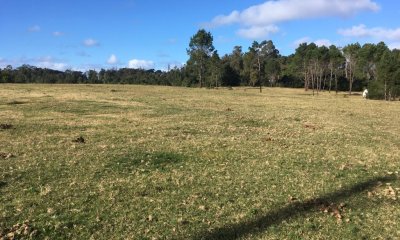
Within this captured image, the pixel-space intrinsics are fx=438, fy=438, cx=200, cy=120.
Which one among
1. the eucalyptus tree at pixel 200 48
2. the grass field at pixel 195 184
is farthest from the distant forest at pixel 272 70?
the grass field at pixel 195 184

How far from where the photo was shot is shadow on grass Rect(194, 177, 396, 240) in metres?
7.37

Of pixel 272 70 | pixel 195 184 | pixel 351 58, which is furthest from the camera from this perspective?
pixel 272 70

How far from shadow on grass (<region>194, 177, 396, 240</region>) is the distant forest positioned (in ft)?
259

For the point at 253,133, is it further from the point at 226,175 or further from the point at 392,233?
the point at 392,233

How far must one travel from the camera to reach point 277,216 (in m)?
8.27

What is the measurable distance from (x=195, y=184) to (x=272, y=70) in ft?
438

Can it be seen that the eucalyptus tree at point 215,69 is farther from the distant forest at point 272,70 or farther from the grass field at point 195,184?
the grass field at point 195,184

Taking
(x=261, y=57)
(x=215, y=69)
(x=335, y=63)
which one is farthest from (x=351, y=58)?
(x=215, y=69)

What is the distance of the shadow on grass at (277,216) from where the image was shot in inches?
290

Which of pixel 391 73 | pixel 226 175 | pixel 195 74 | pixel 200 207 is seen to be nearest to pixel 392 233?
pixel 200 207

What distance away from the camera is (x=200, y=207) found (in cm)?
858

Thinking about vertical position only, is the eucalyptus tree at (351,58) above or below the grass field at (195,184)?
above

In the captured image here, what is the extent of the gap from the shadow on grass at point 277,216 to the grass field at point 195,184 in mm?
20

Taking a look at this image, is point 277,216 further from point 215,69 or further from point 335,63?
point 335,63
